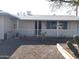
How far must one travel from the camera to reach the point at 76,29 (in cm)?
3400

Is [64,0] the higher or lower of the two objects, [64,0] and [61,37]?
the higher

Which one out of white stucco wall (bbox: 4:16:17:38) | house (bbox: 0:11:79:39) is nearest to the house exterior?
house (bbox: 0:11:79:39)

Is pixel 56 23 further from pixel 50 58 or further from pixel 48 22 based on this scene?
pixel 50 58

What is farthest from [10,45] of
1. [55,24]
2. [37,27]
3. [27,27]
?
[55,24]

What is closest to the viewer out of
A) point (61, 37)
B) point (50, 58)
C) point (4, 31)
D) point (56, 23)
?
point (50, 58)

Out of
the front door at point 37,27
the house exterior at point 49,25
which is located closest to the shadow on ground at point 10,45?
the house exterior at point 49,25

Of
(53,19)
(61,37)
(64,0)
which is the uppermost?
(64,0)

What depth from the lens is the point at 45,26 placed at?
113 ft

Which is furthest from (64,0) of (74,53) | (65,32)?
(65,32)

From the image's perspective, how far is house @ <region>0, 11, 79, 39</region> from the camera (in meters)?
32.8

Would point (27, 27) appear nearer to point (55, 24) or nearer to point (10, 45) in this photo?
point (55, 24)

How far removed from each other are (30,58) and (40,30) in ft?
57.3

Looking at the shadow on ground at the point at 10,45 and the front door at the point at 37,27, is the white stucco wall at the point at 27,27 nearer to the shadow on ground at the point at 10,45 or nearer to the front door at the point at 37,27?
the front door at the point at 37,27

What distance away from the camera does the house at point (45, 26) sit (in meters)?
32.8
